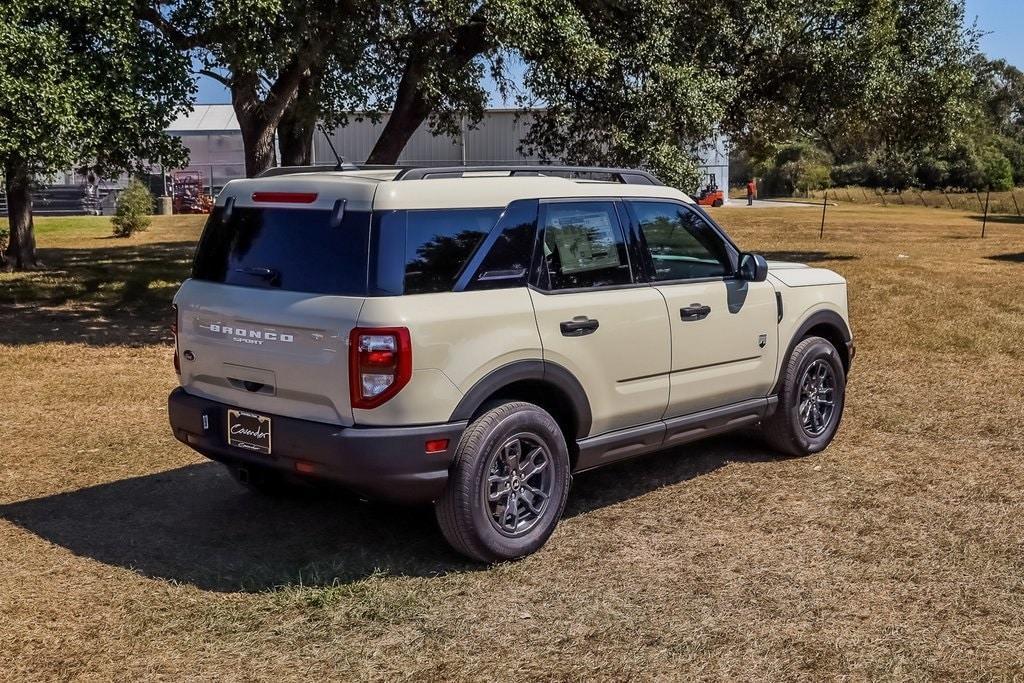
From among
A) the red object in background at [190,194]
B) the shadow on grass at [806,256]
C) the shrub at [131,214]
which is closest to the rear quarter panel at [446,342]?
the shadow on grass at [806,256]

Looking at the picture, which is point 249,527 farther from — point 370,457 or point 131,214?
point 131,214

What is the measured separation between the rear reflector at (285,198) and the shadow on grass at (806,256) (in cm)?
1722

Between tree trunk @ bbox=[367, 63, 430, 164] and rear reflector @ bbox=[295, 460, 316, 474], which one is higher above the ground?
tree trunk @ bbox=[367, 63, 430, 164]

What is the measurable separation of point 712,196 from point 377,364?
5069cm

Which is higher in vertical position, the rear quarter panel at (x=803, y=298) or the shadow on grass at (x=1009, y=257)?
the rear quarter panel at (x=803, y=298)

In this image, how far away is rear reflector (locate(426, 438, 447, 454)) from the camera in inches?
186

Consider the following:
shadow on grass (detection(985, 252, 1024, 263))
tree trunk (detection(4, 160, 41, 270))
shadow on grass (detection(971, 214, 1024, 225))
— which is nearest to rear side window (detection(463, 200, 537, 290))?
tree trunk (detection(4, 160, 41, 270))

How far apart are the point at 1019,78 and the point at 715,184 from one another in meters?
39.2

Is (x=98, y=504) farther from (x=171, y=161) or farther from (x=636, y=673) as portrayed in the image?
(x=171, y=161)

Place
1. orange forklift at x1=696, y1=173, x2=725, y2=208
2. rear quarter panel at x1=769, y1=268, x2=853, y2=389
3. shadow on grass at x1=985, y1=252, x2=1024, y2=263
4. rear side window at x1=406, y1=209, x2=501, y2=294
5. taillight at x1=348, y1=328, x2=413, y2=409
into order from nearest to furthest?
taillight at x1=348, y1=328, x2=413, y2=409
rear side window at x1=406, y1=209, x2=501, y2=294
rear quarter panel at x1=769, y1=268, x2=853, y2=389
shadow on grass at x1=985, y1=252, x2=1024, y2=263
orange forklift at x1=696, y1=173, x2=725, y2=208

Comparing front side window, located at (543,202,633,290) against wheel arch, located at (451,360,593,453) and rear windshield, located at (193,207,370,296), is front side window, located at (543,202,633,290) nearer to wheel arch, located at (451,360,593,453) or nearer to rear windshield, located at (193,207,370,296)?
wheel arch, located at (451,360,593,453)

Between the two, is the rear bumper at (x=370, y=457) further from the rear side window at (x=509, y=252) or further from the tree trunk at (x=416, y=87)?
the tree trunk at (x=416, y=87)

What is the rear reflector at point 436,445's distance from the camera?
186 inches

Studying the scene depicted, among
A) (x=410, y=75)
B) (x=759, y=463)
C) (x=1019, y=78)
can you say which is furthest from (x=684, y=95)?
(x=1019, y=78)
